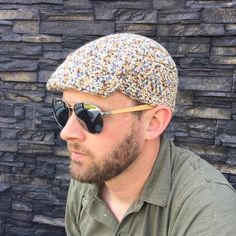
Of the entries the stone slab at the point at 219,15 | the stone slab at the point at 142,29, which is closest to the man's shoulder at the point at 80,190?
the stone slab at the point at 142,29

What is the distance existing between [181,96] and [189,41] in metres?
0.36

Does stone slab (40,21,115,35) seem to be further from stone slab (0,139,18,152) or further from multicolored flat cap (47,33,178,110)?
multicolored flat cap (47,33,178,110)

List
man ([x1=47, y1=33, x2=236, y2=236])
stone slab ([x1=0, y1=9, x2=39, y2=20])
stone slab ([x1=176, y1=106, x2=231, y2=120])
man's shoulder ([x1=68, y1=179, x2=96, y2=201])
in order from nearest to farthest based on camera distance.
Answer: man ([x1=47, y1=33, x2=236, y2=236]), man's shoulder ([x1=68, y1=179, x2=96, y2=201]), stone slab ([x1=176, y1=106, x2=231, y2=120]), stone slab ([x1=0, y1=9, x2=39, y2=20])

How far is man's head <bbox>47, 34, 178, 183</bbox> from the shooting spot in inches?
53.9

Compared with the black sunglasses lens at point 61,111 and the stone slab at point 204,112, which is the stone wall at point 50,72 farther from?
the black sunglasses lens at point 61,111

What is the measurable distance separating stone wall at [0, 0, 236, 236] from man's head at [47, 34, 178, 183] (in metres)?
1.31

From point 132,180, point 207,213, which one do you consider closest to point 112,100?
point 132,180

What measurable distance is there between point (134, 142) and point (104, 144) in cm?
11

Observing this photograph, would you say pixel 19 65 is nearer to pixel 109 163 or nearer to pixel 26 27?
pixel 26 27

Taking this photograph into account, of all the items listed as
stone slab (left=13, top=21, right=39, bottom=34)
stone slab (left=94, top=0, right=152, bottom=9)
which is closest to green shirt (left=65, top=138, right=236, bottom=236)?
stone slab (left=94, top=0, right=152, bottom=9)

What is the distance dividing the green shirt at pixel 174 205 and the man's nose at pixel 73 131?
297 mm

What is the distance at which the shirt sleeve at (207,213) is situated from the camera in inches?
48.9

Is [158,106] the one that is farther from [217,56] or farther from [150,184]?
[217,56]

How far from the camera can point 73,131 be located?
1.46 m
